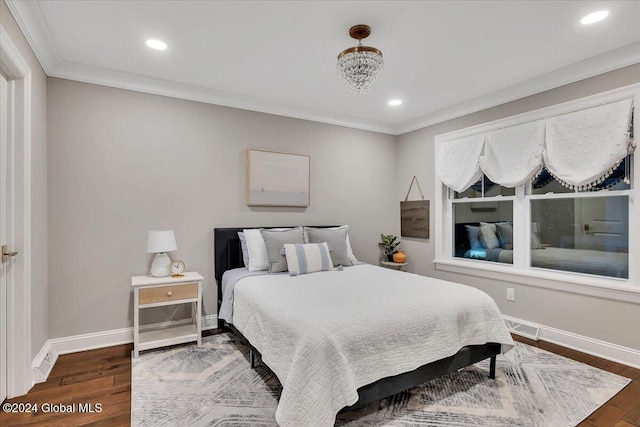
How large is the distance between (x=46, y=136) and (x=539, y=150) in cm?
445

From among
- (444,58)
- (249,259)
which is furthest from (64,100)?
(444,58)

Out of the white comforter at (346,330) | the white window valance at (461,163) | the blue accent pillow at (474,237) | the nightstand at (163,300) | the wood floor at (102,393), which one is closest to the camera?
the white comforter at (346,330)

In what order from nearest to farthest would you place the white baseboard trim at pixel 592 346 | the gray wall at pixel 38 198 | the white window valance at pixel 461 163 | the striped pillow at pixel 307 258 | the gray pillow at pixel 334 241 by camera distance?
the gray wall at pixel 38 198 → the white baseboard trim at pixel 592 346 → the striped pillow at pixel 307 258 → the gray pillow at pixel 334 241 → the white window valance at pixel 461 163

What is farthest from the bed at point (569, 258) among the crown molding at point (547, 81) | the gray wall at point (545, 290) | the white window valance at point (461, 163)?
the crown molding at point (547, 81)

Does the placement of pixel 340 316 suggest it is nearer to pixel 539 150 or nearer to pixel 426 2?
pixel 426 2

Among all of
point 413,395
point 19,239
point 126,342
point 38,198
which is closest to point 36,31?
point 38,198

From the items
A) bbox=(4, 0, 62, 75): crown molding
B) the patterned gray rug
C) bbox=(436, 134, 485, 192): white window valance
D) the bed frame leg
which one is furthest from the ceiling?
the patterned gray rug

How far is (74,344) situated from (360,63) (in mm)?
3345

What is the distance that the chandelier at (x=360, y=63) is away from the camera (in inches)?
91.7

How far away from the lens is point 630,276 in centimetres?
280

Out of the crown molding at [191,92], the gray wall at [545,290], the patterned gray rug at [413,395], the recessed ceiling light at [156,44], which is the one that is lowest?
the patterned gray rug at [413,395]

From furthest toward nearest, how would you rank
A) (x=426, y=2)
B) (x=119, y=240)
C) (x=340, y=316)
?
(x=119, y=240) → (x=426, y=2) → (x=340, y=316)

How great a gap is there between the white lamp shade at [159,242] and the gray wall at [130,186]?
283mm

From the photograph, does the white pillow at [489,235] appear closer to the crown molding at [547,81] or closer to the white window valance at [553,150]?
the white window valance at [553,150]
